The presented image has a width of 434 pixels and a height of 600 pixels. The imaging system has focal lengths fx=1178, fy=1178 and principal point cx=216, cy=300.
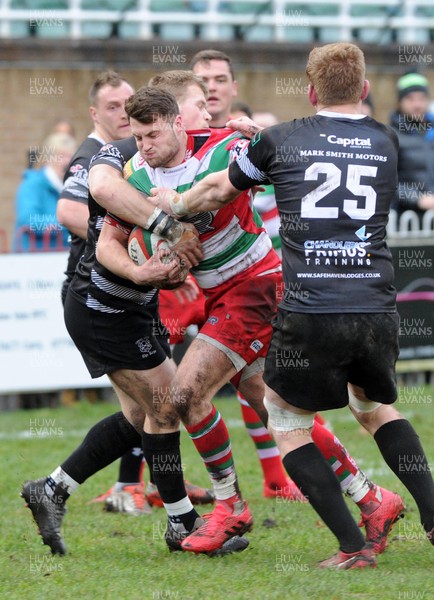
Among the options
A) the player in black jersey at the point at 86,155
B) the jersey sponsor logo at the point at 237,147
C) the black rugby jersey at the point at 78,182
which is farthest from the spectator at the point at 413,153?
the jersey sponsor logo at the point at 237,147

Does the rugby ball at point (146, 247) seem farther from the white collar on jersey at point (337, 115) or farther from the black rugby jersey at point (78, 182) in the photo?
the black rugby jersey at point (78, 182)

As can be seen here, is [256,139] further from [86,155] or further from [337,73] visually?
[86,155]

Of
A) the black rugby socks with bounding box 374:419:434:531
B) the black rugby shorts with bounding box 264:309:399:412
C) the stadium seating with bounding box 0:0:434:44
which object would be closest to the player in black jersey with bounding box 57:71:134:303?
the black rugby shorts with bounding box 264:309:399:412

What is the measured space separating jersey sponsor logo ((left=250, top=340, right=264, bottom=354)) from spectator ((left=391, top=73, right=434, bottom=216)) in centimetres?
611

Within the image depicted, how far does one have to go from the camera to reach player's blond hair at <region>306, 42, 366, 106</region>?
515 cm

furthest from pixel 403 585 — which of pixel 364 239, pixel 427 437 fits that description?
pixel 427 437

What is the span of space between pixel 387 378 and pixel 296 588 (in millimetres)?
1017

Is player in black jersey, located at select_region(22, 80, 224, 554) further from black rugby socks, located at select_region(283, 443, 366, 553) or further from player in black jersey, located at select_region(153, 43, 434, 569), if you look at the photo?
black rugby socks, located at select_region(283, 443, 366, 553)

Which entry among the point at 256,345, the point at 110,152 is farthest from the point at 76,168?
the point at 256,345

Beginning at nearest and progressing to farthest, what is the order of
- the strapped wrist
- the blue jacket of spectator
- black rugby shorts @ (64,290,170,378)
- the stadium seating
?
the strapped wrist < black rugby shorts @ (64,290,170,378) < the blue jacket of spectator < the stadium seating

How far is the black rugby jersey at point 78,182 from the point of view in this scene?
6.90 meters

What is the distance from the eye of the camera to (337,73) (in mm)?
5164

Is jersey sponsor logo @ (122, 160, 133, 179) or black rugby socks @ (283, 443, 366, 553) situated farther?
jersey sponsor logo @ (122, 160, 133, 179)

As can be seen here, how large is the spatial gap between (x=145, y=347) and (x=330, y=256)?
132 centimetres
